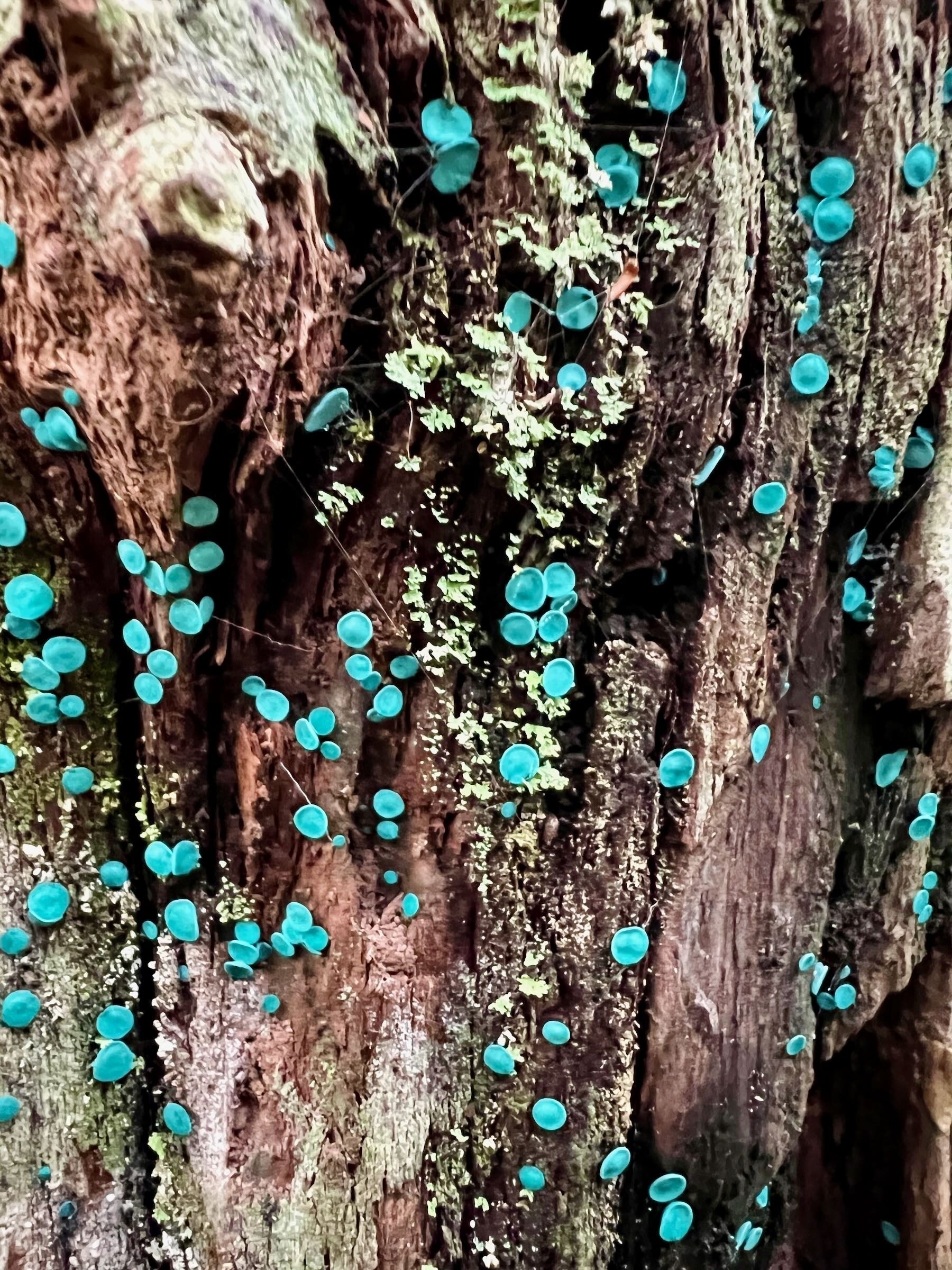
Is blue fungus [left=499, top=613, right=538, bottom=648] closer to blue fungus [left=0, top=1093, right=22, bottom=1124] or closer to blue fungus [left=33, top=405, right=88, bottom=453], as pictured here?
blue fungus [left=33, top=405, right=88, bottom=453]

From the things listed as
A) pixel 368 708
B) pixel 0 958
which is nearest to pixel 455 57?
pixel 368 708

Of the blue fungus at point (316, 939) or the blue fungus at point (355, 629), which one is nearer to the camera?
the blue fungus at point (355, 629)

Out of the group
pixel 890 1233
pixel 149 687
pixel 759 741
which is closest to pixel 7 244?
pixel 149 687

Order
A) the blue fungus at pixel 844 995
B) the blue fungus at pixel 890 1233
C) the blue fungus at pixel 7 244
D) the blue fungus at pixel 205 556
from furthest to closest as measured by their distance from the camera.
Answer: the blue fungus at pixel 890 1233
the blue fungus at pixel 844 995
the blue fungus at pixel 205 556
the blue fungus at pixel 7 244

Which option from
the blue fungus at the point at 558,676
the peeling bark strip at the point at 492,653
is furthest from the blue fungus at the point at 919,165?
the blue fungus at the point at 558,676

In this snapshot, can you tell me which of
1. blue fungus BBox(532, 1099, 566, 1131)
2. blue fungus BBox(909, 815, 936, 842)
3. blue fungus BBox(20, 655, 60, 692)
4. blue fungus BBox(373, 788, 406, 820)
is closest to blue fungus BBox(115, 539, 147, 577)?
blue fungus BBox(20, 655, 60, 692)

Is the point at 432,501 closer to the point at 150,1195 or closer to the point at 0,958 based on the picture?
the point at 0,958

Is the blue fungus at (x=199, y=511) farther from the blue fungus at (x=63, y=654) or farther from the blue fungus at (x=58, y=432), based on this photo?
the blue fungus at (x=63, y=654)
